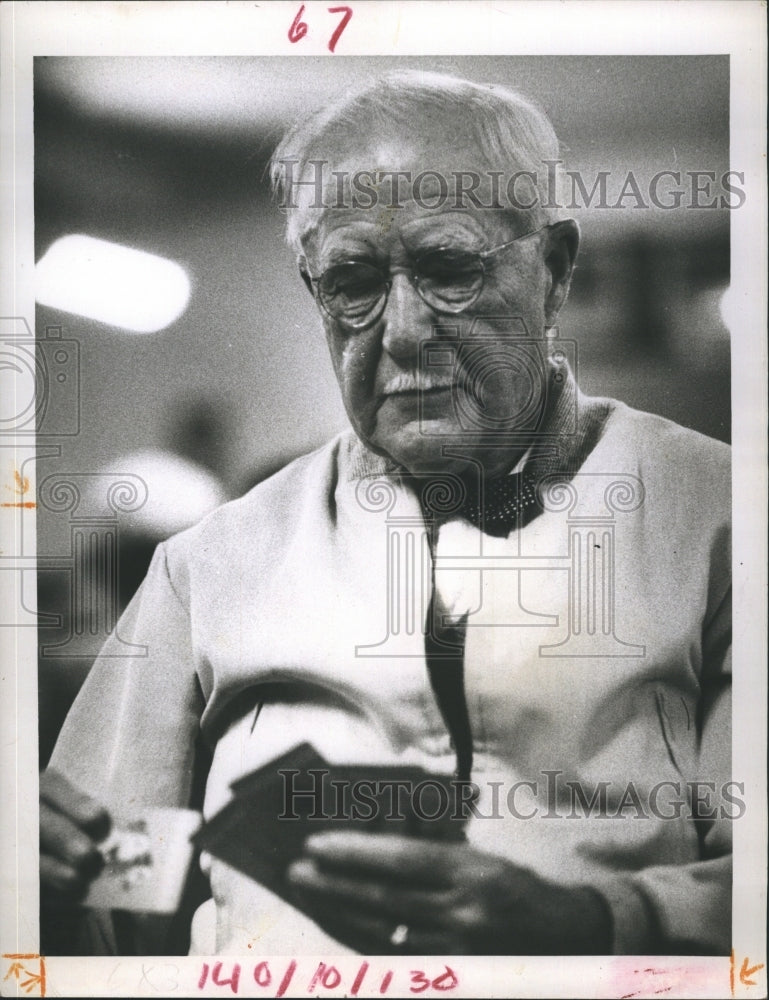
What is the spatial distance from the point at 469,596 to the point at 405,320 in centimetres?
46

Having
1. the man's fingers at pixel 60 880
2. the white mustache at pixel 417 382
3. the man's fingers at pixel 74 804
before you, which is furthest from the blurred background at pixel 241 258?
the man's fingers at pixel 60 880

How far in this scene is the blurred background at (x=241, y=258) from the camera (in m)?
1.47

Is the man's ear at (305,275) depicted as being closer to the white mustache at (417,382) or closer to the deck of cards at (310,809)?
the white mustache at (417,382)

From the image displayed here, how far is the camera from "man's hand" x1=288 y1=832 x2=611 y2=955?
145 centimetres

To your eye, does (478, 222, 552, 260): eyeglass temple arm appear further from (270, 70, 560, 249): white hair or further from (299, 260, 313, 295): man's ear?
(299, 260, 313, 295): man's ear

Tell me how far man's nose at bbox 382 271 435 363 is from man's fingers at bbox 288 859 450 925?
33.2 inches

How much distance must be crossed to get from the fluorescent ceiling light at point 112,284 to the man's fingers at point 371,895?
0.93 meters

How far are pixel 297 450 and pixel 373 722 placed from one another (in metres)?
0.46

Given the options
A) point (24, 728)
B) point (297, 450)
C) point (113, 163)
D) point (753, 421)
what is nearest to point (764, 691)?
point (753, 421)

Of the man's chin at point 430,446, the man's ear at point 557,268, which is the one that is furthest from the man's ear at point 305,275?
the man's ear at point 557,268

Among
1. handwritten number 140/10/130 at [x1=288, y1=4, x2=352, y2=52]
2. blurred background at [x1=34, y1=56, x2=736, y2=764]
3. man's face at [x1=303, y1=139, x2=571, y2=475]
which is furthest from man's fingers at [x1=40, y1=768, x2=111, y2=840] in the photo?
handwritten number 140/10/130 at [x1=288, y1=4, x2=352, y2=52]

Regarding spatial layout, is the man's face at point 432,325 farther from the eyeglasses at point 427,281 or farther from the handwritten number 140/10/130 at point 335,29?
the handwritten number 140/10/130 at point 335,29

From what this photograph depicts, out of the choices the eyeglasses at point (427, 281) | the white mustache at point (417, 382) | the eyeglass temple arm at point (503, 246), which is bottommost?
the white mustache at point (417, 382)

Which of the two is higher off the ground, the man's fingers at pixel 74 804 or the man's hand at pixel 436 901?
the man's fingers at pixel 74 804
